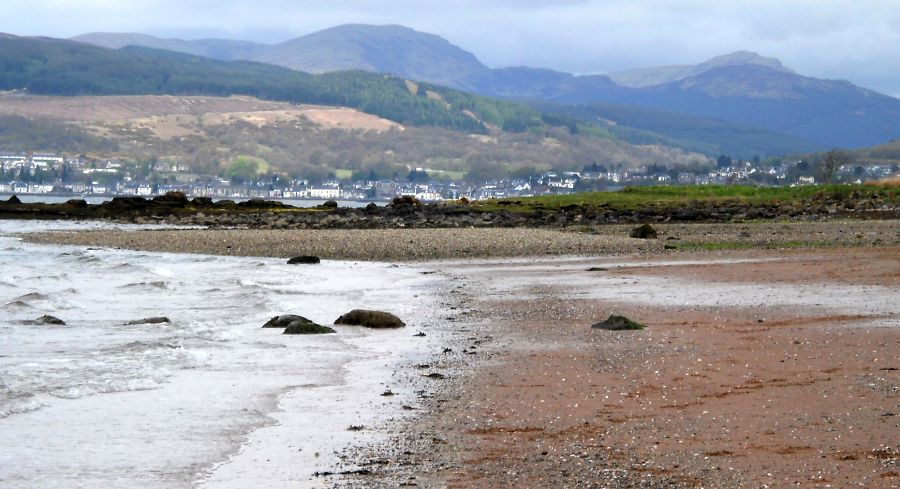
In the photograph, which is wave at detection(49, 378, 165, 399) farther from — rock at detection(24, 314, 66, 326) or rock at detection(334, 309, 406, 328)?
rock at detection(24, 314, 66, 326)

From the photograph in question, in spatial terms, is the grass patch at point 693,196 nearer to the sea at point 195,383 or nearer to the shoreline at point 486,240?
the shoreline at point 486,240

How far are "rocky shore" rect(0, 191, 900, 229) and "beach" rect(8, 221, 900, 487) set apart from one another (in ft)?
98.3

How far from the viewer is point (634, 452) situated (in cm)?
1016

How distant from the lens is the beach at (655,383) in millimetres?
9641

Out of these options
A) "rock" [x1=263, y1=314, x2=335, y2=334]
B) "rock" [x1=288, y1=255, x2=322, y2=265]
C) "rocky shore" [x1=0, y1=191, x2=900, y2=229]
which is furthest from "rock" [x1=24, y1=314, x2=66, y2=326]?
"rocky shore" [x1=0, y1=191, x2=900, y2=229]

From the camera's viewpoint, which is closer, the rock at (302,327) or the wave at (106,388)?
the wave at (106,388)

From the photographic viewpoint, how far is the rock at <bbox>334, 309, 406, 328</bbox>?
2130cm

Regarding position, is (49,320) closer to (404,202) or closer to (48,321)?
(48,321)

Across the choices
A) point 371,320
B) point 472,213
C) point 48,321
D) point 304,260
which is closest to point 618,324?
point 371,320

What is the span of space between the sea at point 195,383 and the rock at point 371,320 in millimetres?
387

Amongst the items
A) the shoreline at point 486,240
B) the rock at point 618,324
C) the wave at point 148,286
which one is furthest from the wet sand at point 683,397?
the shoreline at point 486,240

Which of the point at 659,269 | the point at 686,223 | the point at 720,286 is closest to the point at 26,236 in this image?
the point at 686,223

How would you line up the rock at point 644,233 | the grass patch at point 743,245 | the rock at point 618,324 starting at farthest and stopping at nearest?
1. the rock at point 644,233
2. the grass patch at point 743,245
3. the rock at point 618,324

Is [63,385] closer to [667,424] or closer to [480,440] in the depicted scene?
[480,440]
